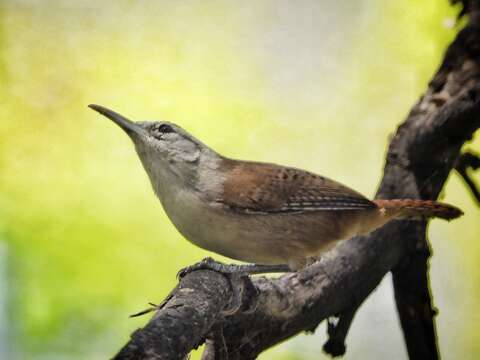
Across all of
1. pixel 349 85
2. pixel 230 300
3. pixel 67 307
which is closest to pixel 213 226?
pixel 230 300

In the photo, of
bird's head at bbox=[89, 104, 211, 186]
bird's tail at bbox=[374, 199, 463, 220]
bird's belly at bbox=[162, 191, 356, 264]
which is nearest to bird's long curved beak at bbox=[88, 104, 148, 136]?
bird's head at bbox=[89, 104, 211, 186]

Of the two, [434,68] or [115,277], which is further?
[434,68]

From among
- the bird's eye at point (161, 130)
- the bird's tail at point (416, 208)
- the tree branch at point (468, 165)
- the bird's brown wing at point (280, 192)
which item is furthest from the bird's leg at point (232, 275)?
the tree branch at point (468, 165)

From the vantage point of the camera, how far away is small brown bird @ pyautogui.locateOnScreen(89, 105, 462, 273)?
145 cm

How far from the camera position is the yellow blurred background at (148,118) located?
1660mm

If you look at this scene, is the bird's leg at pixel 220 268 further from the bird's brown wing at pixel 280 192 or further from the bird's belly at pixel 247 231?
the bird's brown wing at pixel 280 192

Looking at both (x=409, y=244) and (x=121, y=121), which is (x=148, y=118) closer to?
(x=121, y=121)

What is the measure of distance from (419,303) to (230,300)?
83 centimetres

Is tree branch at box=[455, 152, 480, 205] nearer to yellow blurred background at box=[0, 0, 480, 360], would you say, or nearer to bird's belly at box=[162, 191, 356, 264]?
yellow blurred background at box=[0, 0, 480, 360]

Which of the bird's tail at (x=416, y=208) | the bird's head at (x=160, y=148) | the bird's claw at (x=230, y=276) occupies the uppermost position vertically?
the bird's head at (x=160, y=148)

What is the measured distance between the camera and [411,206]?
167 centimetres

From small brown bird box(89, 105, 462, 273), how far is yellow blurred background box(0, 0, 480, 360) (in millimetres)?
265

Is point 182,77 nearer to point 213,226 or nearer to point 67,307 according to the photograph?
point 213,226

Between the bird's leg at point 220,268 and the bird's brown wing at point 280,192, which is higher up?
the bird's brown wing at point 280,192
